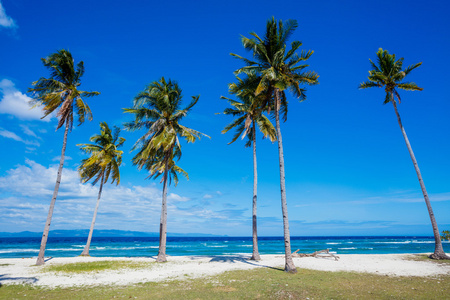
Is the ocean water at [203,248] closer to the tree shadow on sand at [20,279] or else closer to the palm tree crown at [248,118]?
the palm tree crown at [248,118]

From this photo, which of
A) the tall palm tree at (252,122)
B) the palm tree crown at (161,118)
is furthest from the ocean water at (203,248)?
the palm tree crown at (161,118)

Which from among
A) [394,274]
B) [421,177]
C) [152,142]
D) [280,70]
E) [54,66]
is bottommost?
[394,274]

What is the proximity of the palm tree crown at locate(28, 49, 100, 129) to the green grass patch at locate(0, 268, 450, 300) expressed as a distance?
12.4m

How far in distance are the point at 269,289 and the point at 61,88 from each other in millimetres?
19308

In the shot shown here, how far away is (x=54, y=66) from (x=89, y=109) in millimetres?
3688

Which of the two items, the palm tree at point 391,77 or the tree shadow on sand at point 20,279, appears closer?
the tree shadow on sand at point 20,279

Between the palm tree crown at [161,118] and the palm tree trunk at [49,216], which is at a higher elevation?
the palm tree crown at [161,118]

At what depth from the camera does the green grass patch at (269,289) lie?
26.8 feet

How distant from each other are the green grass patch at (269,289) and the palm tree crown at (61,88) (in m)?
12.4

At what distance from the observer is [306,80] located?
14719 mm

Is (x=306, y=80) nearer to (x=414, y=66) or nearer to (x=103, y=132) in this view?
(x=414, y=66)

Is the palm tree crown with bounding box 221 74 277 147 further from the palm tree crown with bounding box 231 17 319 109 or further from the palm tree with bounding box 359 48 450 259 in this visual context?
the palm tree with bounding box 359 48 450 259

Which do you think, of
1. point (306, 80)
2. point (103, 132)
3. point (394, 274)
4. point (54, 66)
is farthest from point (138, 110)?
point (394, 274)

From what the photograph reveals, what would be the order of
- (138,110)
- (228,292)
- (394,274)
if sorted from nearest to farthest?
(228,292)
(394,274)
(138,110)
